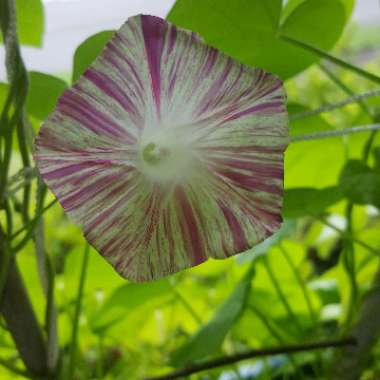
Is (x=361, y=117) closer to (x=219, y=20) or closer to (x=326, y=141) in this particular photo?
(x=326, y=141)

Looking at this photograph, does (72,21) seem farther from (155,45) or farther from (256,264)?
(155,45)

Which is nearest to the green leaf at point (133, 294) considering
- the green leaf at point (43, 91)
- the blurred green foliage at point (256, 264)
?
the blurred green foliage at point (256, 264)

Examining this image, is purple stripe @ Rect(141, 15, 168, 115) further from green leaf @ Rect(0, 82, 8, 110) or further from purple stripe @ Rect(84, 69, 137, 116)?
green leaf @ Rect(0, 82, 8, 110)

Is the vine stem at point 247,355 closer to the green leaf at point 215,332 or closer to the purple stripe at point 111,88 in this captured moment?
the green leaf at point 215,332

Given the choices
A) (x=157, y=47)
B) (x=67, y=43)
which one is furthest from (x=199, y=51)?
(x=67, y=43)

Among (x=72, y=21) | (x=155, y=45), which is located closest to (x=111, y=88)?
(x=155, y=45)
